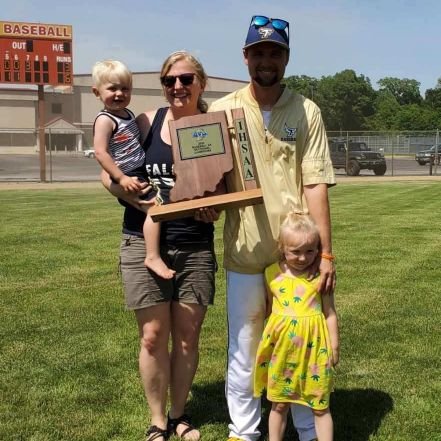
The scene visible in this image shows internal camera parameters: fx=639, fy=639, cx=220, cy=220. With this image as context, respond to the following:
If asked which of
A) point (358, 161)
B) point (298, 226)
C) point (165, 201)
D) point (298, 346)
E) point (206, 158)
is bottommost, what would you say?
point (358, 161)

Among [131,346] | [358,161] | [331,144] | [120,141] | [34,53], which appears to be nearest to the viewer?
[120,141]

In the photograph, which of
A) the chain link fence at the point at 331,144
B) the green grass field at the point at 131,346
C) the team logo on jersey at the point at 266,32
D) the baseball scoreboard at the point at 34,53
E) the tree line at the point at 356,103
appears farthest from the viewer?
the tree line at the point at 356,103

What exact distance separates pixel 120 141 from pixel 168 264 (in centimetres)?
70

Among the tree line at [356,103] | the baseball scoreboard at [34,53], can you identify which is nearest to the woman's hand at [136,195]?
the baseball scoreboard at [34,53]

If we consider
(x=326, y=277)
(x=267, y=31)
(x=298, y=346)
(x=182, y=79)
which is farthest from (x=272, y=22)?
(x=298, y=346)

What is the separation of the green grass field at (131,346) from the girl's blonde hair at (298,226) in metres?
1.29

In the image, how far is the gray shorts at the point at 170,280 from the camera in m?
3.43

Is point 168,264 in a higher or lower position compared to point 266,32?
lower

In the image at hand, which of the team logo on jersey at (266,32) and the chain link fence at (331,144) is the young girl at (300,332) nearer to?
the team logo on jersey at (266,32)

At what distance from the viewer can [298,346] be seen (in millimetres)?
3209

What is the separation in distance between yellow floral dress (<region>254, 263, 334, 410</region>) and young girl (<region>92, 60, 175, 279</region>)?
23.9 inches

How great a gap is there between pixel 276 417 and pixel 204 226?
1.08m

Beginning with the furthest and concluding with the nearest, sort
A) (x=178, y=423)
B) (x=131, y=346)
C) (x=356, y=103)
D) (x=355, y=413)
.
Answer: (x=356, y=103) → (x=131, y=346) → (x=355, y=413) → (x=178, y=423)

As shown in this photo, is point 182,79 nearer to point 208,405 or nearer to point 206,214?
point 206,214
